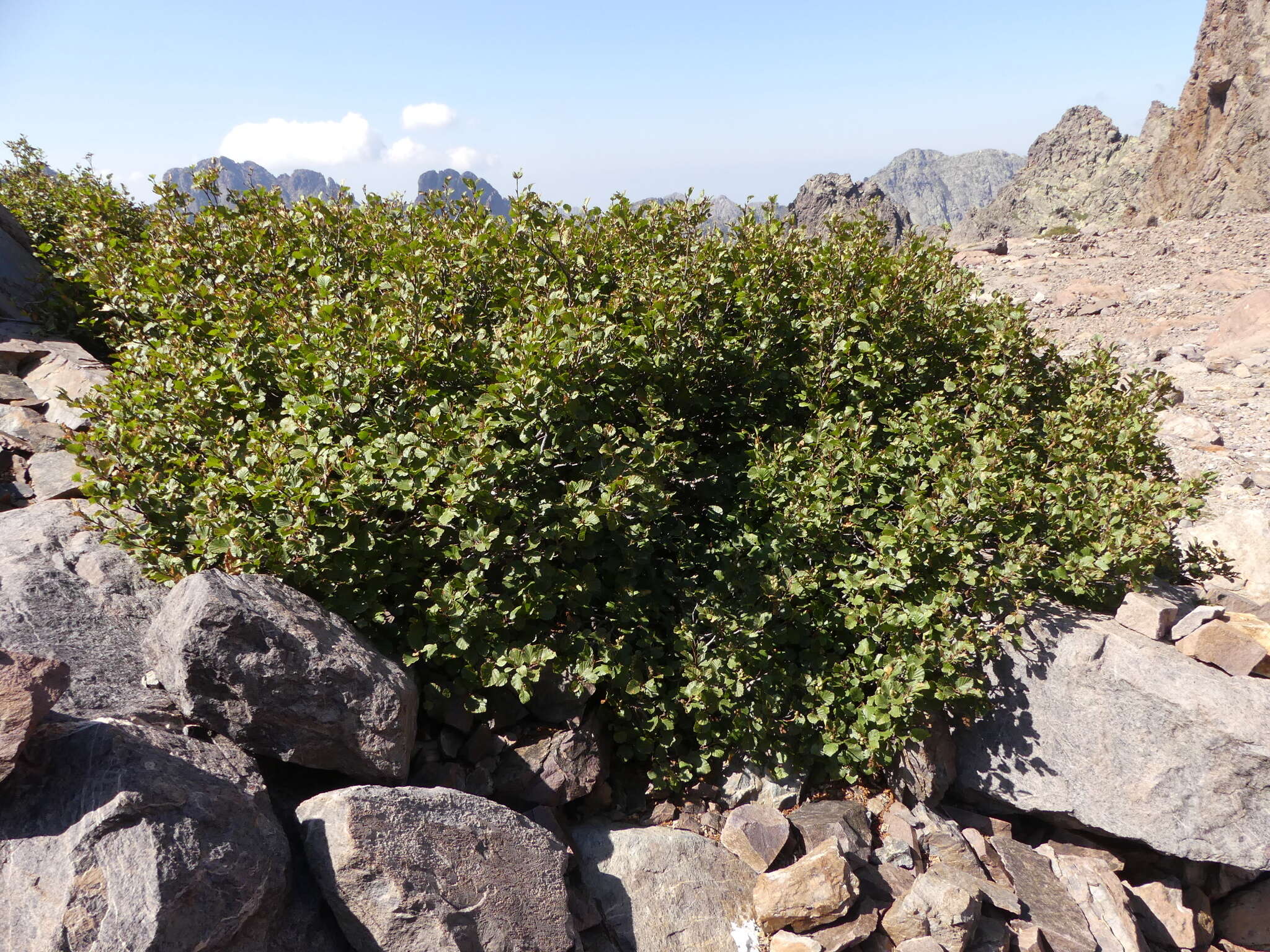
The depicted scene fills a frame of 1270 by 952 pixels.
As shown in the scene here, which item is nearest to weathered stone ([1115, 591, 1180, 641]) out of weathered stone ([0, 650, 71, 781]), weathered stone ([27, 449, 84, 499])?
weathered stone ([0, 650, 71, 781])

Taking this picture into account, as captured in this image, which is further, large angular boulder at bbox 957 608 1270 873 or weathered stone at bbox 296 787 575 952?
large angular boulder at bbox 957 608 1270 873

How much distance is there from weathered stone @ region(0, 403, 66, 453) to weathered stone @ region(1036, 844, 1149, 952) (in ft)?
26.0

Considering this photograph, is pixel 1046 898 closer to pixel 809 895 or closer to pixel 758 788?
pixel 809 895

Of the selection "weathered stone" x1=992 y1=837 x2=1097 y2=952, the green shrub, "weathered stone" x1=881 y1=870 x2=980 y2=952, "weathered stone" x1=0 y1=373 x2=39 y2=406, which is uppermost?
the green shrub

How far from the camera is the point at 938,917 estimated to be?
410 centimetres

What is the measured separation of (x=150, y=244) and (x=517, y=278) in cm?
385

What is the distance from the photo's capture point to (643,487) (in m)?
4.15

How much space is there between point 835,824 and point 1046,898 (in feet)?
4.74

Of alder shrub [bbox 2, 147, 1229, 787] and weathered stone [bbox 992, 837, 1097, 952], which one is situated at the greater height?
alder shrub [bbox 2, 147, 1229, 787]

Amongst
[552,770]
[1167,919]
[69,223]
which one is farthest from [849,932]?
[69,223]

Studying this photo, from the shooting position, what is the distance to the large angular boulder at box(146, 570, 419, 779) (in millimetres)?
3324

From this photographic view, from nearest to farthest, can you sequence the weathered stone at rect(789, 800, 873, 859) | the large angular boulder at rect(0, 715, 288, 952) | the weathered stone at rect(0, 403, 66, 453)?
1. the large angular boulder at rect(0, 715, 288, 952)
2. the weathered stone at rect(789, 800, 873, 859)
3. the weathered stone at rect(0, 403, 66, 453)

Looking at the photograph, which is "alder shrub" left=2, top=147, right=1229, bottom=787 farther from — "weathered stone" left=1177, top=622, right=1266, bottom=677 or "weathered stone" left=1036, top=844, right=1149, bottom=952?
"weathered stone" left=1036, top=844, right=1149, bottom=952

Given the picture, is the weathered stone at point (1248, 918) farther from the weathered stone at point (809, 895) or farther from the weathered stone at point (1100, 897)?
the weathered stone at point (809, 895)
